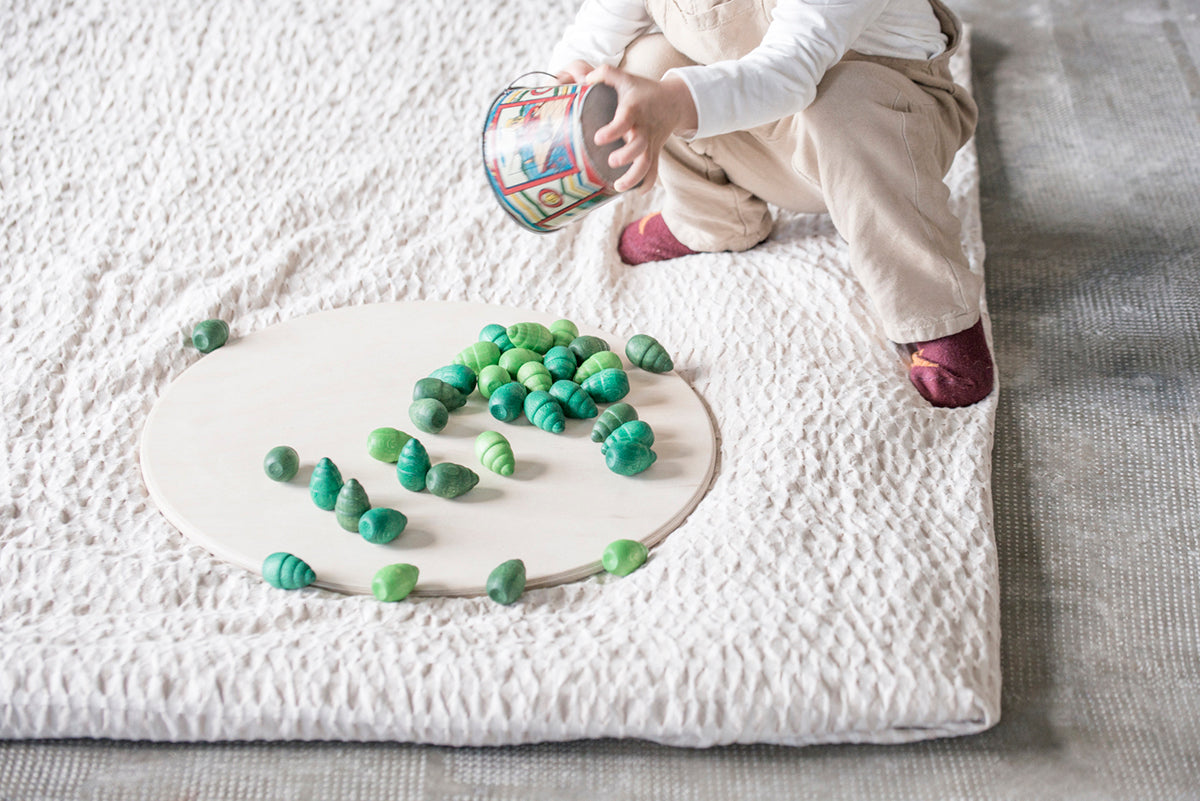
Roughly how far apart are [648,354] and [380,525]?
304mm

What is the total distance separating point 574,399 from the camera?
2.92 ft

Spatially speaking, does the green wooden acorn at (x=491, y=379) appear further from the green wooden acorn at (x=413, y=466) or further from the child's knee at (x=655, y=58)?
the child's knee at (x=655, y=58)

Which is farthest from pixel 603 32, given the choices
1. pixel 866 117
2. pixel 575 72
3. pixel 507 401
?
pixel 507 401

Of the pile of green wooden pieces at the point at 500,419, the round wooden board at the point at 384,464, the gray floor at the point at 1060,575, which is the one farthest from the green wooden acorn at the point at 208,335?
the gray floor at the point at 1060,575

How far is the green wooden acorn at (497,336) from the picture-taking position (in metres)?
0.96

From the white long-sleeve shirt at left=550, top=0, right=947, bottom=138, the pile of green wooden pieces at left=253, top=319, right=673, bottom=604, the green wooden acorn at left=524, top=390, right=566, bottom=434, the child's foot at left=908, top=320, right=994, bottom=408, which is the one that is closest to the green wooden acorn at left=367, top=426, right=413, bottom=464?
the pile of green wooden pieces at left=253, top=319, right=673, bottom=604

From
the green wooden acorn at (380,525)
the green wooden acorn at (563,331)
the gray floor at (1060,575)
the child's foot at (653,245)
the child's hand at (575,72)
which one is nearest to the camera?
the gray floor at (1060,575)

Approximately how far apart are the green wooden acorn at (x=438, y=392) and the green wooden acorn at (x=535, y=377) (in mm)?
57

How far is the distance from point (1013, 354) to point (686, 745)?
1.87 ft

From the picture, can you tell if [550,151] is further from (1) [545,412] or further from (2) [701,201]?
(2) [701,201]

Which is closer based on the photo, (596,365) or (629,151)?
(629,151)

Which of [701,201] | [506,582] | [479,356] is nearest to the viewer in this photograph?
[506,582]

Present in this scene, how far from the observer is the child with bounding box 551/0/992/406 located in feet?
2.75

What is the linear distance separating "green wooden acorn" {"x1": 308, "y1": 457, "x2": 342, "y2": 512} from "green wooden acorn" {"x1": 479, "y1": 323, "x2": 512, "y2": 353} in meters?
0.21
